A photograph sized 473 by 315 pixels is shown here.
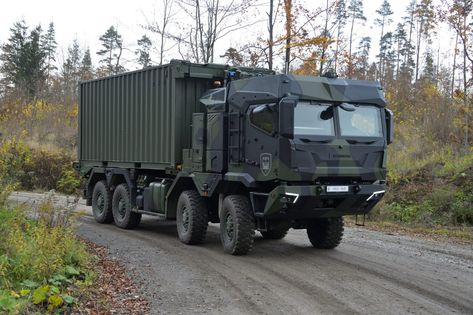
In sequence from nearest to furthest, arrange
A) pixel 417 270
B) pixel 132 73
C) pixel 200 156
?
pixel 417 270 → pixel 200 156 → pixel 132 73

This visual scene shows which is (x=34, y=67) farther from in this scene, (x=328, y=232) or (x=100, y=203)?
(x=328, y=232)

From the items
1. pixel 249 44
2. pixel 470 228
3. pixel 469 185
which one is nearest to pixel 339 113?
pixel 470 228

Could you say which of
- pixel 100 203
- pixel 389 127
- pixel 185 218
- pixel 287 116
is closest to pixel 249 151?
pixel 287 116

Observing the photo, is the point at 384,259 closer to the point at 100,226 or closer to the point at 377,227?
the point at 377,227

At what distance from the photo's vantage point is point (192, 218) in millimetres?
10070

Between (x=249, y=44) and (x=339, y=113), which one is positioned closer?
(x=339, y=113)

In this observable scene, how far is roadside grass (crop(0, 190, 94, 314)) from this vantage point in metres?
5.62

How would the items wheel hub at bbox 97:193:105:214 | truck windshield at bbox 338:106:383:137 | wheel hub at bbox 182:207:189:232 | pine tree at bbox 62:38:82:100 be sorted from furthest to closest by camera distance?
pine tree at bbox 62:38:82:100, wheel hub at bbox 97:193:105:214, wheel hub at bbox 182:207:189:232, truck windshield at bbox 338:106:383:137

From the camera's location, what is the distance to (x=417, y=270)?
8.20 metres

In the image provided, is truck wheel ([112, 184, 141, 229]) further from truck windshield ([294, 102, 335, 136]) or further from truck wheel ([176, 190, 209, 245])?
truck windshield ([294, 102, 335, 136])

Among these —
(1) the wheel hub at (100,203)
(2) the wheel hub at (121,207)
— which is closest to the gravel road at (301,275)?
(2) the wheel hub at (121,207)

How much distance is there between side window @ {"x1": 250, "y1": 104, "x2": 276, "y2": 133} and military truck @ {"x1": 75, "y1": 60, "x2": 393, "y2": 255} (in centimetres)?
2

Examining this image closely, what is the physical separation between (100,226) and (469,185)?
996 cm

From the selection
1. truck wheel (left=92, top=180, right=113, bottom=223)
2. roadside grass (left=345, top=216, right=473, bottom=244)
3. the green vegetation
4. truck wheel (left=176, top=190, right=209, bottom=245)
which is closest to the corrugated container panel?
truck wheel (left=92, top=180, right=113, bottom=223)
